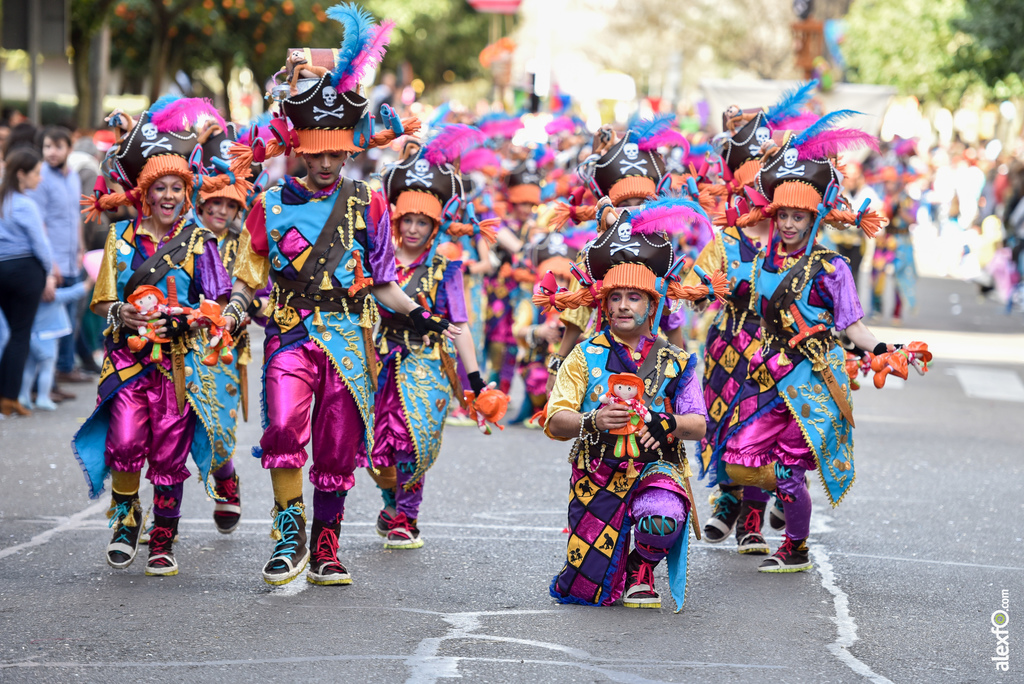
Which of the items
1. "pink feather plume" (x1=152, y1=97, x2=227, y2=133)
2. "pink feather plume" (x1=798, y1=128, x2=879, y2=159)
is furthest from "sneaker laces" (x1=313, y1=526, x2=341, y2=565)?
"pink feather plume" (x1=798, y1=128, x2=879, y2=159)

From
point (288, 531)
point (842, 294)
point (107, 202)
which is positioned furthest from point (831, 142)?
point (107, 202)

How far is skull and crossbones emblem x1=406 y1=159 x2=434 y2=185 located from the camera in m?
7.69

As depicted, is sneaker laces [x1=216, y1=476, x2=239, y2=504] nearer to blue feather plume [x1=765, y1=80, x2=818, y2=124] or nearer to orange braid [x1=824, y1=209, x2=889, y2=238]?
orange braid [x1=824, y1=209, x2=889, y2=238]

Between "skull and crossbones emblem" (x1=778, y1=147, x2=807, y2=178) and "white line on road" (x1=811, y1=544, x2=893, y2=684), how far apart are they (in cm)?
190

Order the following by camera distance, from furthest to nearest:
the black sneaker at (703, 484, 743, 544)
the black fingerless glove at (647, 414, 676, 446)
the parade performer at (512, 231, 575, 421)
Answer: the parade performer at (512, 231, 575, 421), the black sneaker at (703, 484, 743, 544), the black fingerless glove at (647, 414, 676, 446)

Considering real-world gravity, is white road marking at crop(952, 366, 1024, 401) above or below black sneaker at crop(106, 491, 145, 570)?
A: below

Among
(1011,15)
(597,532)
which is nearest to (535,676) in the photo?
(597,532)

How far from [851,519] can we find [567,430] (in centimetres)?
296

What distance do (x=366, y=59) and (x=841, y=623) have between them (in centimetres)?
314

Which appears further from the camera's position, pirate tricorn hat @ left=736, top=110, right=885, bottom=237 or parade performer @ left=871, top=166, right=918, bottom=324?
parade performer @ left=871, top=166, right=918, bottom=324

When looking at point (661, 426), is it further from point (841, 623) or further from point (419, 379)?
point (419, 379)

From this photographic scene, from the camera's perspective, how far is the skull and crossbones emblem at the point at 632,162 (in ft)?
26.2

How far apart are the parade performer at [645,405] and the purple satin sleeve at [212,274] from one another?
169cm

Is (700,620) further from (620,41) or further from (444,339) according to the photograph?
(620,41)
